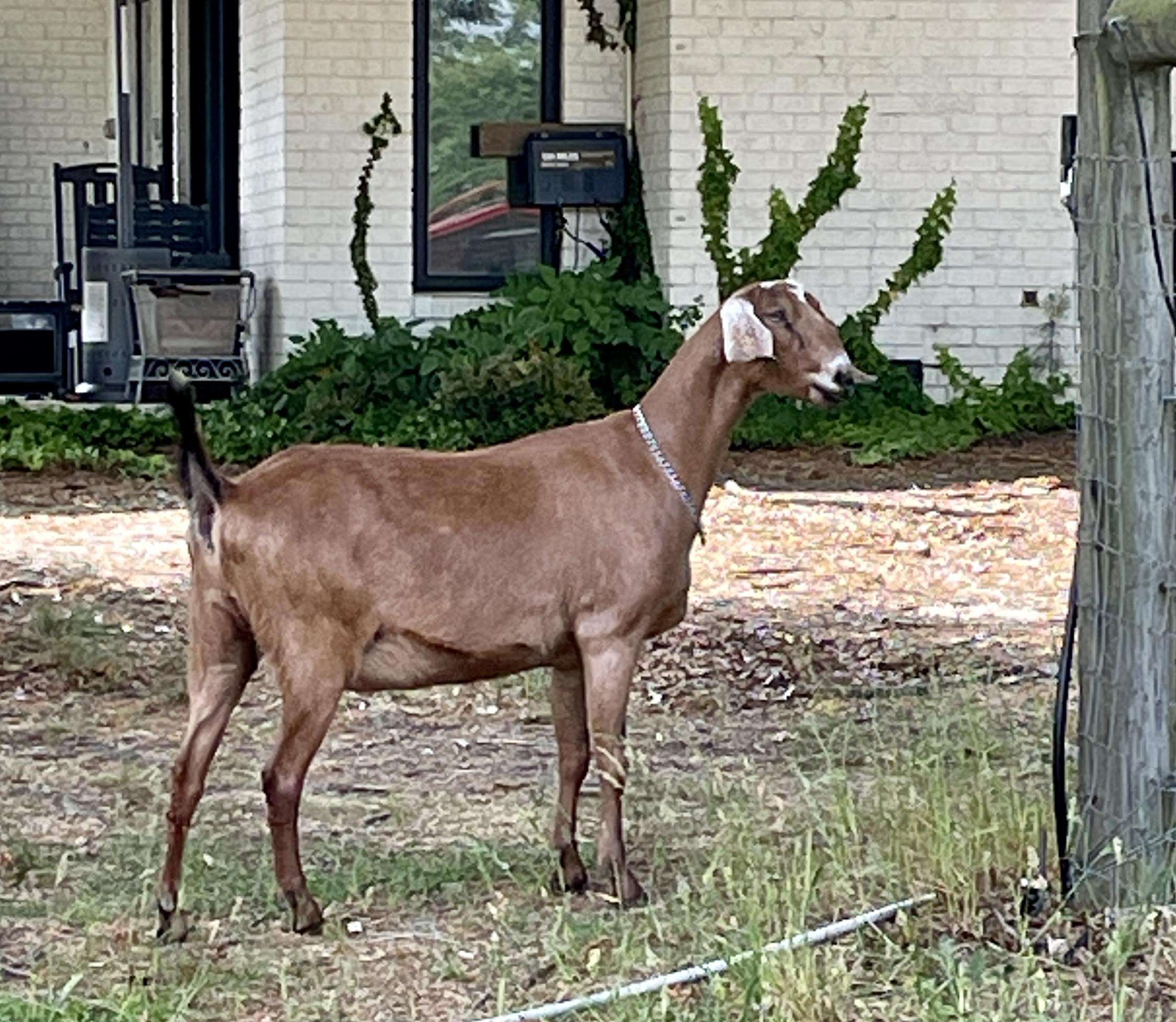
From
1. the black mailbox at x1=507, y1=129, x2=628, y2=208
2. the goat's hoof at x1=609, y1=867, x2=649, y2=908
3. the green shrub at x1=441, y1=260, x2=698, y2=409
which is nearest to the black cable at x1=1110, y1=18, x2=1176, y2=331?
the goat's hoof at x1=609, y1=867, x2=649, y2=908

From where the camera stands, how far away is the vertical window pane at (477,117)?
51.6 feet

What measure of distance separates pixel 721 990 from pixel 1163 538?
1.24 m

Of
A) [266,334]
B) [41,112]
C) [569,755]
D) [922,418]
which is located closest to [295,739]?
[569,755]

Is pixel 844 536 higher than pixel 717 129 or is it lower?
lower

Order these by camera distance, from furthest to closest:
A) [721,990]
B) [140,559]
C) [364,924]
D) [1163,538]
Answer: [140,559]
[364,924]
[1163,538]
[721,990]

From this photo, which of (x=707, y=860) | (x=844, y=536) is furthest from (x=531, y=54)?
(x=707, y=860)

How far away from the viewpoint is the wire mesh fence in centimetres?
493

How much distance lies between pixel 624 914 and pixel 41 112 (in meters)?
15.1

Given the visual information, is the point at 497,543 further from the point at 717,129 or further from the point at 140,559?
the point at 717,129

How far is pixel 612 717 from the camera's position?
545cm

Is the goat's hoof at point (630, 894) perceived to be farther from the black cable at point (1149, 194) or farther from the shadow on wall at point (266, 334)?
the shadow on wall at point (266, 334)

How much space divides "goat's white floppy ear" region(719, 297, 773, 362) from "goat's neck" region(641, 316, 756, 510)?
0.20ft

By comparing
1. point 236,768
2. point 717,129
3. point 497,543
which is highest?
point 717,129

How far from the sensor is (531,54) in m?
15.8
